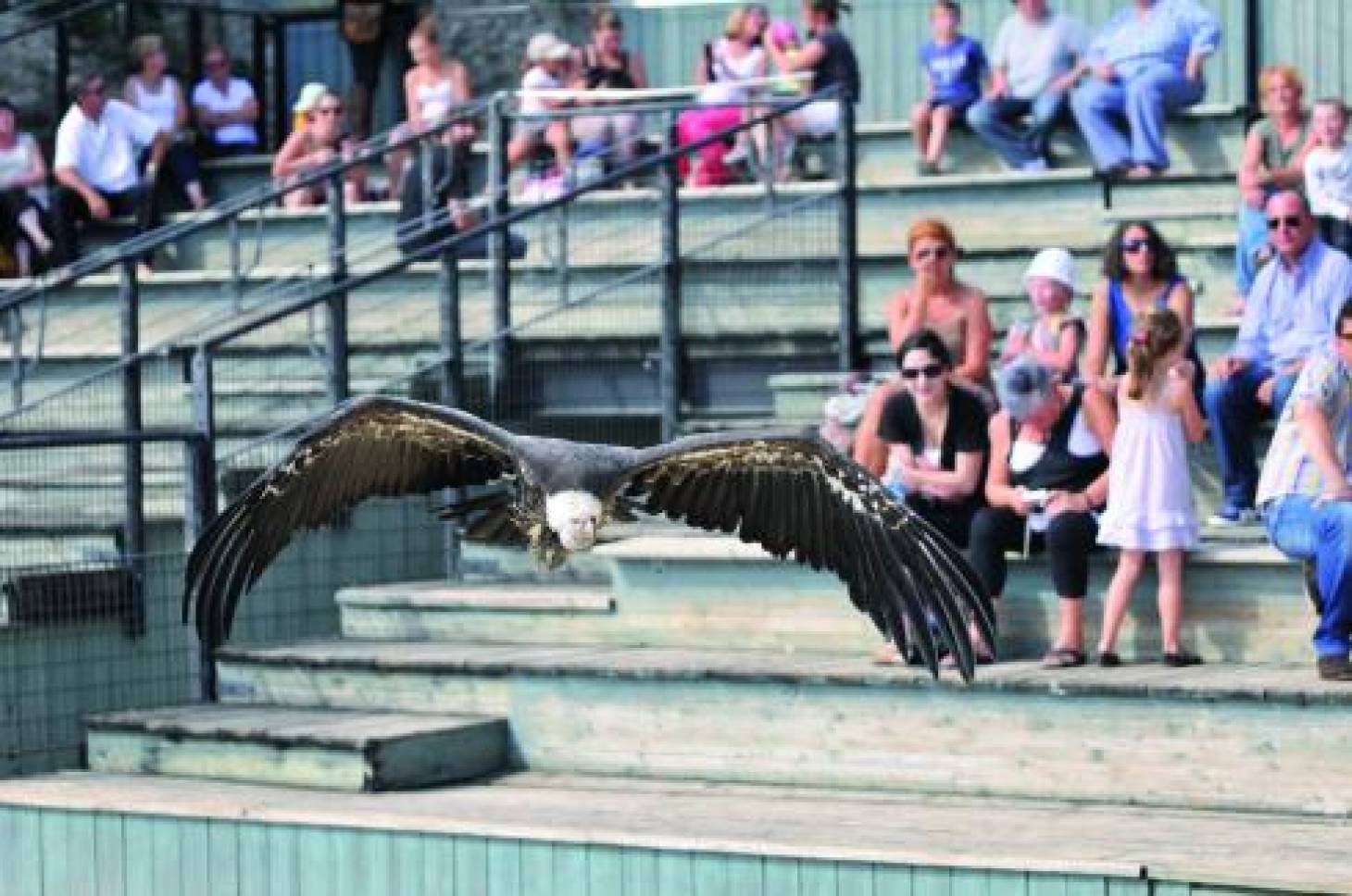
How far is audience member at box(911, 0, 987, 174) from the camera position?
1597 cm

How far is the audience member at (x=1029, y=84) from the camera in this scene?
1552 centimetres

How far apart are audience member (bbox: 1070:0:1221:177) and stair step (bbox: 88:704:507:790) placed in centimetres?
428

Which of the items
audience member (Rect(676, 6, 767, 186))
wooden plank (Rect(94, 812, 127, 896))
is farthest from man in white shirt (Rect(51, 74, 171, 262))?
wooden plank (Rect(94, 812, 127, 896))

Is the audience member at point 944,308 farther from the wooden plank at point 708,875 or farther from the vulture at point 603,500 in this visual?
the wooden plank at point 708,875

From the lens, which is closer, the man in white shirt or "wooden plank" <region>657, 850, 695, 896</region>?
"wooden plank" <region>657, 850, 695, 896</region>

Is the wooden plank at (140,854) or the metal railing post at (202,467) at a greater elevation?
the metal railing post at (202,467)

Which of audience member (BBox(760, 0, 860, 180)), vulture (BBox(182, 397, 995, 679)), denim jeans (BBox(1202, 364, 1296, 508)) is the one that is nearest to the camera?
vulture (BBox(182, 397, 995, 679))

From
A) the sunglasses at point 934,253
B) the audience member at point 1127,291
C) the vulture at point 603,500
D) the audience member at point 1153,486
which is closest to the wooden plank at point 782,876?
the vulture at point 603,500

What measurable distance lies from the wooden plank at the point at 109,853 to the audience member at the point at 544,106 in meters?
4.91

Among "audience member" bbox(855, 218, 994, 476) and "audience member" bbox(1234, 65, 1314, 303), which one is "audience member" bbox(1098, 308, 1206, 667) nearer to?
"audience member" bbox(855, 218, 994, 476)

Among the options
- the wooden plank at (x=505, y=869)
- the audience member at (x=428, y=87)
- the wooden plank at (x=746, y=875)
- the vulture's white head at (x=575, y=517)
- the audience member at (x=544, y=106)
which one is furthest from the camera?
the audience member at (x=428, y=87)

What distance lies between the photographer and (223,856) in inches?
465

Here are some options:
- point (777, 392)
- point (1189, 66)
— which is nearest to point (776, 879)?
point (777, 392)

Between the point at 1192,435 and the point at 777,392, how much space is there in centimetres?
263
